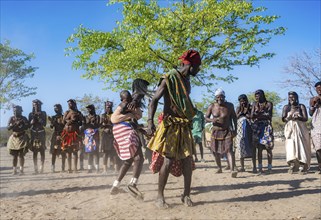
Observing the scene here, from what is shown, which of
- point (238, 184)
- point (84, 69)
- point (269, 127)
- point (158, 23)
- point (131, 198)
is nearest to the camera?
point (131, 198)

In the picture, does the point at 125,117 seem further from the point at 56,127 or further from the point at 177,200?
the point at 56,127

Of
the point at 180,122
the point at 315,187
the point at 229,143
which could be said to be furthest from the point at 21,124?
the point at 315,187

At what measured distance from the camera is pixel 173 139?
5047 mm

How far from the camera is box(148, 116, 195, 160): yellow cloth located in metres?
5.02

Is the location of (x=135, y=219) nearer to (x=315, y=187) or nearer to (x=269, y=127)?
(x=315, y=187)

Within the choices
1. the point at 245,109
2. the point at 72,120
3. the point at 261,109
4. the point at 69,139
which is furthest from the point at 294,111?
the point at 69,139

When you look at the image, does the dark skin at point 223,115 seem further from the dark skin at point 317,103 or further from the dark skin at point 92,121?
the dark skin at point 92,121

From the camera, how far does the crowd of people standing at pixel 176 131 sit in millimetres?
5070

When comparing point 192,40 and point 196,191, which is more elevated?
point 192,40

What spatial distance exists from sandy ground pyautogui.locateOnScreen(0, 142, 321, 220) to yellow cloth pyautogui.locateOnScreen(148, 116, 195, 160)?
2.51 feet

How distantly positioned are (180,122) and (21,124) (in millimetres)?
6804

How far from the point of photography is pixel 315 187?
6.81 meters

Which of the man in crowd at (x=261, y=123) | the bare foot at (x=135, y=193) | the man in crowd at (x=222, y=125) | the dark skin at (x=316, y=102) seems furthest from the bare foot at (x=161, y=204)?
the dark skin at (x=316, y=102)

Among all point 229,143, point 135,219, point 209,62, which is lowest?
point 135,219
